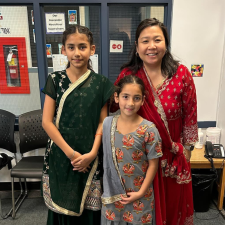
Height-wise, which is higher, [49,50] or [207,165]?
[49,50]

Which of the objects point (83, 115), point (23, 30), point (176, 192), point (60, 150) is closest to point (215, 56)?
point (176, 192)

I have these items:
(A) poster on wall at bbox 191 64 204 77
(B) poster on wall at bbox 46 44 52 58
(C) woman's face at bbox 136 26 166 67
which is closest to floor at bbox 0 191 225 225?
(A) poster on wall at bbox 191 64 204 77

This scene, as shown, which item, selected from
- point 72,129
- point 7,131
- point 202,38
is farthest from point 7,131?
point 202,38

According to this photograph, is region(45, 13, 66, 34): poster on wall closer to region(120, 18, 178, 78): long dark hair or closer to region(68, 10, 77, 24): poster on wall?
region(68, 10, 77, 24): poster on wall

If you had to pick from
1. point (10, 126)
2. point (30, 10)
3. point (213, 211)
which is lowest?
point (213, 211)

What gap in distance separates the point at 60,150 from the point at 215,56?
5.99 ft

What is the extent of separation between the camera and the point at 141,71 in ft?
4.27

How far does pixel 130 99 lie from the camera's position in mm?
1149

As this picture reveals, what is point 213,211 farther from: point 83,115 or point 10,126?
point 10,126

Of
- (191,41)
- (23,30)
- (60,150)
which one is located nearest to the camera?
(60,150)

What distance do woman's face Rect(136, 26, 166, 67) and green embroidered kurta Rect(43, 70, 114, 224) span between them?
27cm

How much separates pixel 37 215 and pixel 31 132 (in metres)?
0.81

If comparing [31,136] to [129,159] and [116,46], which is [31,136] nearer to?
[116,46]

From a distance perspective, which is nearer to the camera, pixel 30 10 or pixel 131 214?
pixel 131 214
